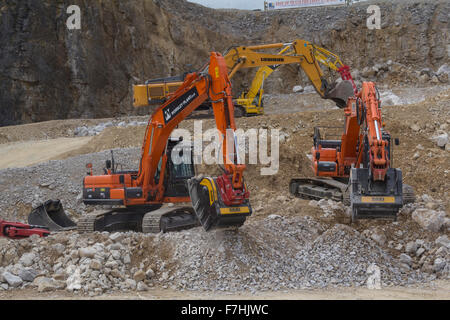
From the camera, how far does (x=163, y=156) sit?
1080 cm

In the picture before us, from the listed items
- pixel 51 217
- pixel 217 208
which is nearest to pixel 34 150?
pixel 51 217

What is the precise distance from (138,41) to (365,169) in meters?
26.3

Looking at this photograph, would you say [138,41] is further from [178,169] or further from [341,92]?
[178,169]

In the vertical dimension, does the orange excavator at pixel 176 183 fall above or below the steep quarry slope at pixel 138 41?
below

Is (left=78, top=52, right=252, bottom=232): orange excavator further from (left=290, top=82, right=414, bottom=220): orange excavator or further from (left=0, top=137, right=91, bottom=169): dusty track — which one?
(left=0, top=137, right=91, bottom=169): dusty track

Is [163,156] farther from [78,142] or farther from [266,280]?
[78,142]

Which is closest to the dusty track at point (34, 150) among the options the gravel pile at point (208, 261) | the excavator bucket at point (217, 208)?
the gravel pile at point (208, 261)

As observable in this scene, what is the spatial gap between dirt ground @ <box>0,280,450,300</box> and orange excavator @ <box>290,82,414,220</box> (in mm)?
1814

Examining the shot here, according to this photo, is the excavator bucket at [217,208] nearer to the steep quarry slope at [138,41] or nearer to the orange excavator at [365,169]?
the orange excavator at [365,169]

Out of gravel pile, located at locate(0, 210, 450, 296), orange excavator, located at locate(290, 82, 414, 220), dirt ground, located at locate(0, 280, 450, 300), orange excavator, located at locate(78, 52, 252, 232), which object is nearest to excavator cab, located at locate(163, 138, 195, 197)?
orange excavator, located at locate(78, 52, 252, 232)

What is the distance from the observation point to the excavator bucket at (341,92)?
14.0 metres

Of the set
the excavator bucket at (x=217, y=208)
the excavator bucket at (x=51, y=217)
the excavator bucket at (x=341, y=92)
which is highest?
the excavator bucket at (x=341, y=92)

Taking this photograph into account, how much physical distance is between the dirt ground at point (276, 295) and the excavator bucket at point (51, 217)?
4.52 metres

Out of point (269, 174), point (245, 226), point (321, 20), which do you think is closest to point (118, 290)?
point (245, 226)
